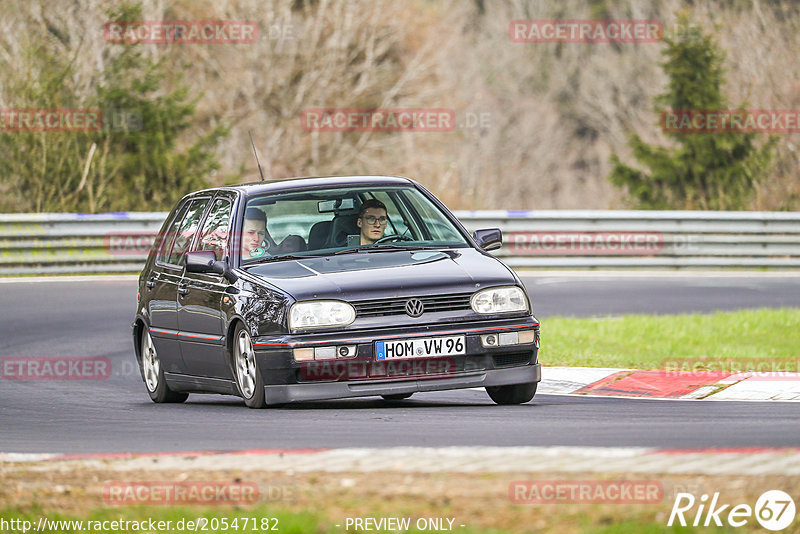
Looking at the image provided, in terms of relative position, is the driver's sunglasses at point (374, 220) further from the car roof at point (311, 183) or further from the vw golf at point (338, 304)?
the car roof at point (311, 183)

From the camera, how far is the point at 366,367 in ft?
29.7

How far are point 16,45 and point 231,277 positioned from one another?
19.7 m

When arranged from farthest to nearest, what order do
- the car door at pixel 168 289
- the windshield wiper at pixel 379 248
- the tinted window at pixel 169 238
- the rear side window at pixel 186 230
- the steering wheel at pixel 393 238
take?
the tinted window at pixel 169 238
the rear side window at pixel 186 230
the car door at pixel 168 289
the steering wheel at pixel 393 238
the windshield wiper at pixel 379 248

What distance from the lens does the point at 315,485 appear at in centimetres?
608

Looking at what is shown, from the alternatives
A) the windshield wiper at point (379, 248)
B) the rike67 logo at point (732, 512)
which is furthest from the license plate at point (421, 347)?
the rike67 logo at point (732, 512)

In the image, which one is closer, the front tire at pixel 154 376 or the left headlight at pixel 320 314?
the left headlight at pixel 320 314

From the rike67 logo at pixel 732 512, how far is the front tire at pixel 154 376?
627cm

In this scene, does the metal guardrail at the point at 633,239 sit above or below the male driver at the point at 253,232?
below

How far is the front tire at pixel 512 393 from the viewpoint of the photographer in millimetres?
9922

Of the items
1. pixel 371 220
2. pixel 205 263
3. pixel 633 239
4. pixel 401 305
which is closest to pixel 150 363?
pixel 205 263

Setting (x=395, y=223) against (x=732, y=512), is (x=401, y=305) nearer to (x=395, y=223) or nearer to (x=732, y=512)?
(x=395, y=223)

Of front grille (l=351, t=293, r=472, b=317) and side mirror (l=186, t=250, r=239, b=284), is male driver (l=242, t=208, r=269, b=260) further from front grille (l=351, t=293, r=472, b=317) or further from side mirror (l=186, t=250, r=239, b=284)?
front grille (l=351, t=293, r=472, b=317)

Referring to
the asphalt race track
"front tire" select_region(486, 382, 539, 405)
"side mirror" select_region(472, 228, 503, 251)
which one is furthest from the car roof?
"front tire" select_region(486, 382, 539, 405)

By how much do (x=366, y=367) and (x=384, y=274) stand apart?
67 centimetres
